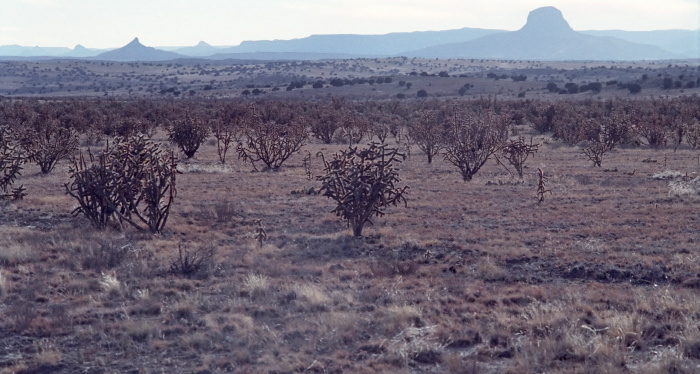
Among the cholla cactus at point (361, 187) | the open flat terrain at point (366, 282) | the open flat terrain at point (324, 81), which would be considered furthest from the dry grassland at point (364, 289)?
the open flat terrain at point (324, 81)

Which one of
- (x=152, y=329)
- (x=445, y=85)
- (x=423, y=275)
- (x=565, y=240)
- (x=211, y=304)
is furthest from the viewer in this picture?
(x=445, y=85)

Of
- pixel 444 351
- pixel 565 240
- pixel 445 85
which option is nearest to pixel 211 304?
pixel 444 351

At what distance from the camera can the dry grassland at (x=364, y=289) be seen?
6.70 m

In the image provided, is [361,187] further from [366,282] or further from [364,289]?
[364,289]

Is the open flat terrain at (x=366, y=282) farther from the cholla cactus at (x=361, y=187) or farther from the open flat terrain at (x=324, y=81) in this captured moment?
the open flat terrain at (x=324, y=81)

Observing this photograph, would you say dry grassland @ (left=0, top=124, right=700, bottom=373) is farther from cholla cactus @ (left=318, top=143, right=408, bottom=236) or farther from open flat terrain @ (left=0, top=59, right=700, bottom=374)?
cholla cactus @ (left=318, top=143, right=408, bottom=236)

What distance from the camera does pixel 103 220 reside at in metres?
12.7

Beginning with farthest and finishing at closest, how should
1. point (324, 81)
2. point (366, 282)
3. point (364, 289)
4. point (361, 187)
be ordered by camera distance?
point (324, 81) → point (361, 187) → point (366, 282) → point (364, 289)

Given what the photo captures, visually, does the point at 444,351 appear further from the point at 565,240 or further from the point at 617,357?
the point at 565,240

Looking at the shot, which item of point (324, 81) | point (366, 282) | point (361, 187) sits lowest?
point (324, 81)

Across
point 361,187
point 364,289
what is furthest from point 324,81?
point 364,289

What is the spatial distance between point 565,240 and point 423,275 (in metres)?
3.27

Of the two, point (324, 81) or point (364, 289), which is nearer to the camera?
point (364, 289)

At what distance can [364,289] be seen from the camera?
8961 mm
